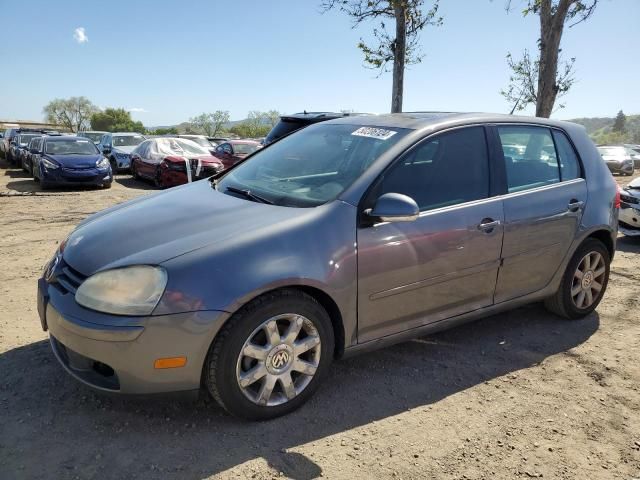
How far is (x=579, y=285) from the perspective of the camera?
4.02 meters

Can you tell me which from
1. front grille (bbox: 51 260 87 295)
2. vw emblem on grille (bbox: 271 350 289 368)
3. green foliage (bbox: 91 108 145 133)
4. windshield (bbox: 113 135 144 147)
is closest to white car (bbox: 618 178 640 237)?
vw emblem on grille (bbox: 271 350 289 368)

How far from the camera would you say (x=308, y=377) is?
2705mm

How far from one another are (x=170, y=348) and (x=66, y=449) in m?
0.72

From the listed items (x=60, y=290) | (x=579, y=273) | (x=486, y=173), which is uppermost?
(x=486, y=173)

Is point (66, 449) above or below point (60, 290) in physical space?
below

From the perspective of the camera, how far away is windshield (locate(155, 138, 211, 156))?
46.4 ft

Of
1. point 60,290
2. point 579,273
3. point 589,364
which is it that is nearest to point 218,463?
point 60,290

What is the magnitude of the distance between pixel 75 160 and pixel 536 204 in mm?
11875

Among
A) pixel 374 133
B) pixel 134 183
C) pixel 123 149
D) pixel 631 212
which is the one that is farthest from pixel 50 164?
pixel 631 212

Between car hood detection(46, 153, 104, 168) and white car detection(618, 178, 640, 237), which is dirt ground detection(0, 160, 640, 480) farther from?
car hood detection(46, 153, 104, 168)

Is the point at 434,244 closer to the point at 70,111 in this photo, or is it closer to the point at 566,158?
the point at 566,158

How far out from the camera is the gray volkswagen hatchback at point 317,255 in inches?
91.7

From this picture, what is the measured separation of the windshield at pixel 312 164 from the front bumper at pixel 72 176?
992 cm

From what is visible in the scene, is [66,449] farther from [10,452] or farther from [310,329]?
[310,329]
